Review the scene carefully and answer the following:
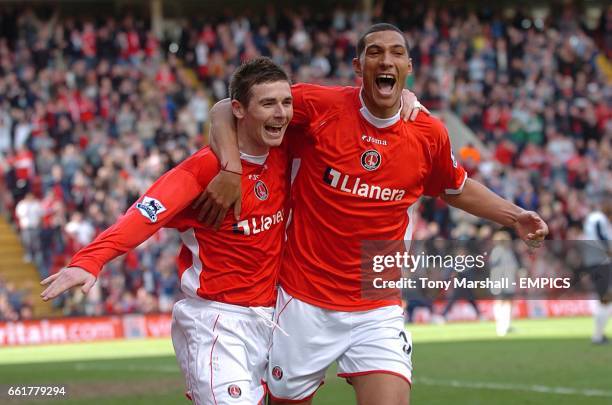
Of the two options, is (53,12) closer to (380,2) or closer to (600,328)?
(380,2)

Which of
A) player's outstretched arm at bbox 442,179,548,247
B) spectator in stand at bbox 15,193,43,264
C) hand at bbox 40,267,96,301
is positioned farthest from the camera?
spectator in stand at bbox 15,193,43,264

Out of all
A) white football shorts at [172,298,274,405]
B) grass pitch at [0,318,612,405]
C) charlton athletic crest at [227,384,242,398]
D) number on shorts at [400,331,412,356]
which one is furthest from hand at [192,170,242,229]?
grass pitch at [0,318,612,405]

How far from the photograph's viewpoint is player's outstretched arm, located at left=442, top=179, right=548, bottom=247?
719 cm

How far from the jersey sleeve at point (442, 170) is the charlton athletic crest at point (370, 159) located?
0.39 metres

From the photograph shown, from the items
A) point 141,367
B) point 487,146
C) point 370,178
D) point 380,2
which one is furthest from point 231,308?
point 380,2

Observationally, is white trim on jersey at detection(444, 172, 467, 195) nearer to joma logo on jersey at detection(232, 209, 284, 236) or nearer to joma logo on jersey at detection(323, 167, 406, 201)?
joma logo on jersey at detection(323, 167, 406, 201)

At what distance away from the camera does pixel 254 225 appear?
6691mm

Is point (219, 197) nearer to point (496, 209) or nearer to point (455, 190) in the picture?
point (455, 190)

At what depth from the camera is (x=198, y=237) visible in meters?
6.70

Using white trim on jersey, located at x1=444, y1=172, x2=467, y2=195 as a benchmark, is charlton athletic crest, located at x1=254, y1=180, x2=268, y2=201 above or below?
above

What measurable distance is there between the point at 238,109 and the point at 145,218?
0.94 m

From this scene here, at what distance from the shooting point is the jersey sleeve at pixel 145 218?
6.02m

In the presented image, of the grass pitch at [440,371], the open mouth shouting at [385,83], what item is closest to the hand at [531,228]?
the open mouth shouting at [385,83]

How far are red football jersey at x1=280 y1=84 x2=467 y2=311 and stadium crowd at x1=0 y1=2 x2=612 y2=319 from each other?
15.2m
